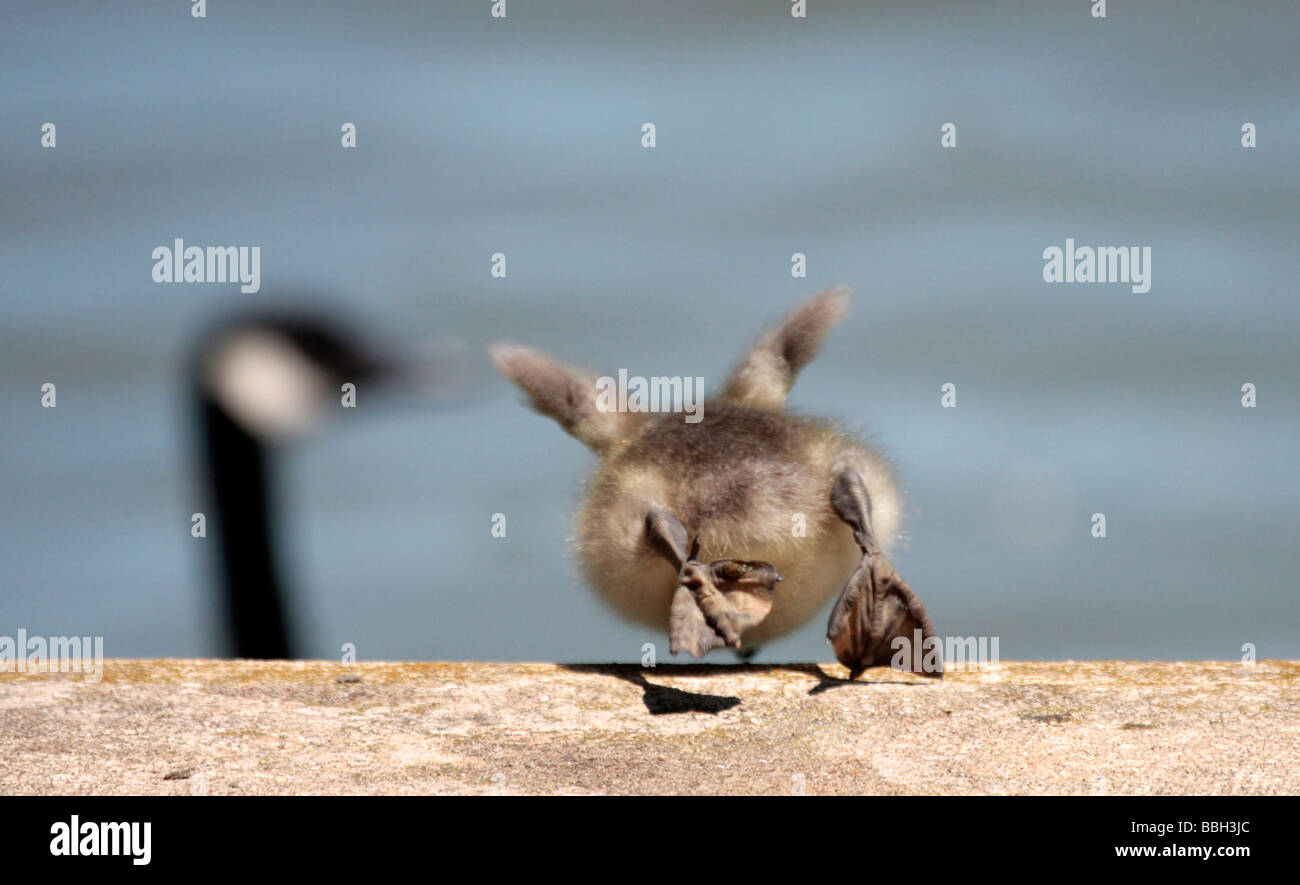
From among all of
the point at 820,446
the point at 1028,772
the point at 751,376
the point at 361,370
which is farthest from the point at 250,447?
the point at 1028,772

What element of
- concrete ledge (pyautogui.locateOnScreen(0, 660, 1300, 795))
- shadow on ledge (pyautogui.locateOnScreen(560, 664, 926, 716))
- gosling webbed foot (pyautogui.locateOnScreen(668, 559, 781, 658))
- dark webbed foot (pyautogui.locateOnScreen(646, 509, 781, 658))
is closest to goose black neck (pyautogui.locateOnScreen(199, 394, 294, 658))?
concrete ledge (pyautogui.locateOnScreen(0, 660, 1300, 795))

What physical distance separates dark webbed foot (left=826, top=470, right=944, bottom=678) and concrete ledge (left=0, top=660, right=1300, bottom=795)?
0.08 m

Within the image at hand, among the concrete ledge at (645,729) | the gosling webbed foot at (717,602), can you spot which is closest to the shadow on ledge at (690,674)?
the concrete ledge at (645,729)

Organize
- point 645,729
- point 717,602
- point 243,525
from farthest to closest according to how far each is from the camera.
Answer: point 243,525 < point 717,602 < point 645,729

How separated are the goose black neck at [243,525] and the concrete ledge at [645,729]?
3148 mm

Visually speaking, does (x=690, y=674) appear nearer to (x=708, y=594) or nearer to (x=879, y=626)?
(x=708, y=594)

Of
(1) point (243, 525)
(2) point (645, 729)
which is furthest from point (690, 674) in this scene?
(1) point (243, 525)

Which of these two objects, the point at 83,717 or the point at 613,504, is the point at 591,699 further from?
the point at 83,717

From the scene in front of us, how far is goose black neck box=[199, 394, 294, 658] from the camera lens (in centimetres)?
823

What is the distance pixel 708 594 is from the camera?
15.4 ft

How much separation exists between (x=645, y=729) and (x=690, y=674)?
81cm

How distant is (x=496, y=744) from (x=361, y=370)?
564cm

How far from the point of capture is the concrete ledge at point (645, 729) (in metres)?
3.61

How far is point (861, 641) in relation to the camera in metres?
4.74
